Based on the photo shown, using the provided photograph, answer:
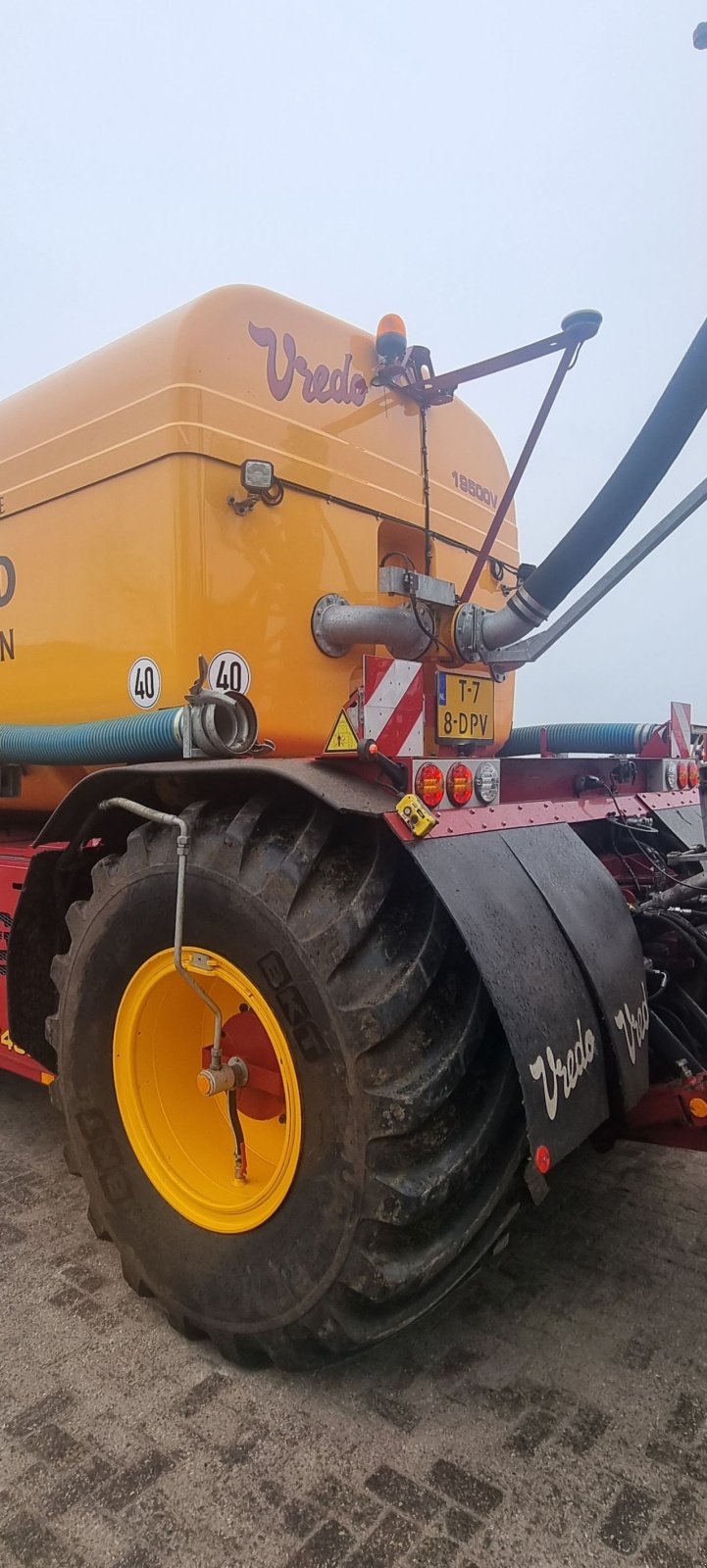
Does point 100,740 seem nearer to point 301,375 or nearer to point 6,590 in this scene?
point 6,590

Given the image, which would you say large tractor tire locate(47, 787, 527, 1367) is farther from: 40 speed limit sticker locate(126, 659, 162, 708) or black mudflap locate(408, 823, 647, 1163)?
40 speed limit sticker locate(126, 659, 162, 708)

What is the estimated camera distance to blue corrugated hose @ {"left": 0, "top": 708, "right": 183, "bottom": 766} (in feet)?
8.75

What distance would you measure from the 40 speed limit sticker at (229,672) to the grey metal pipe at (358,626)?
0.35 m

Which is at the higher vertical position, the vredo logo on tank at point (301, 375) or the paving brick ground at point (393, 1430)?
the vredo logo on tank at point (301, 375)

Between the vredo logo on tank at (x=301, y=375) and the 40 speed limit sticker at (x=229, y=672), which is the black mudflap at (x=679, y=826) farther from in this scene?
the vredo logo on tank at (x=301, y=375)

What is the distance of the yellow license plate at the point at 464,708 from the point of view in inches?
116

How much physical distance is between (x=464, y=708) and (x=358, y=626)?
47 cm

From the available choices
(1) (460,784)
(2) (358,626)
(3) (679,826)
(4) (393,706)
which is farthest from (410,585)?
(3) (679,826)

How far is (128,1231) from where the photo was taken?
2.54 m

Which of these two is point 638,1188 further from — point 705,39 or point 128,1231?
point 705,39

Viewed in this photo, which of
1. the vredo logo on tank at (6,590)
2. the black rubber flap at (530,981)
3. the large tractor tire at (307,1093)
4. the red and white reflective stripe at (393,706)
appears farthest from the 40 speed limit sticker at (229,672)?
the vredo logo on tank at (6,590)

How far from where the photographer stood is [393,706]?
7.71ft

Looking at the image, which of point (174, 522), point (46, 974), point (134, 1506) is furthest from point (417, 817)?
point (46, 974)

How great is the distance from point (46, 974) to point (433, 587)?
6.82ft
